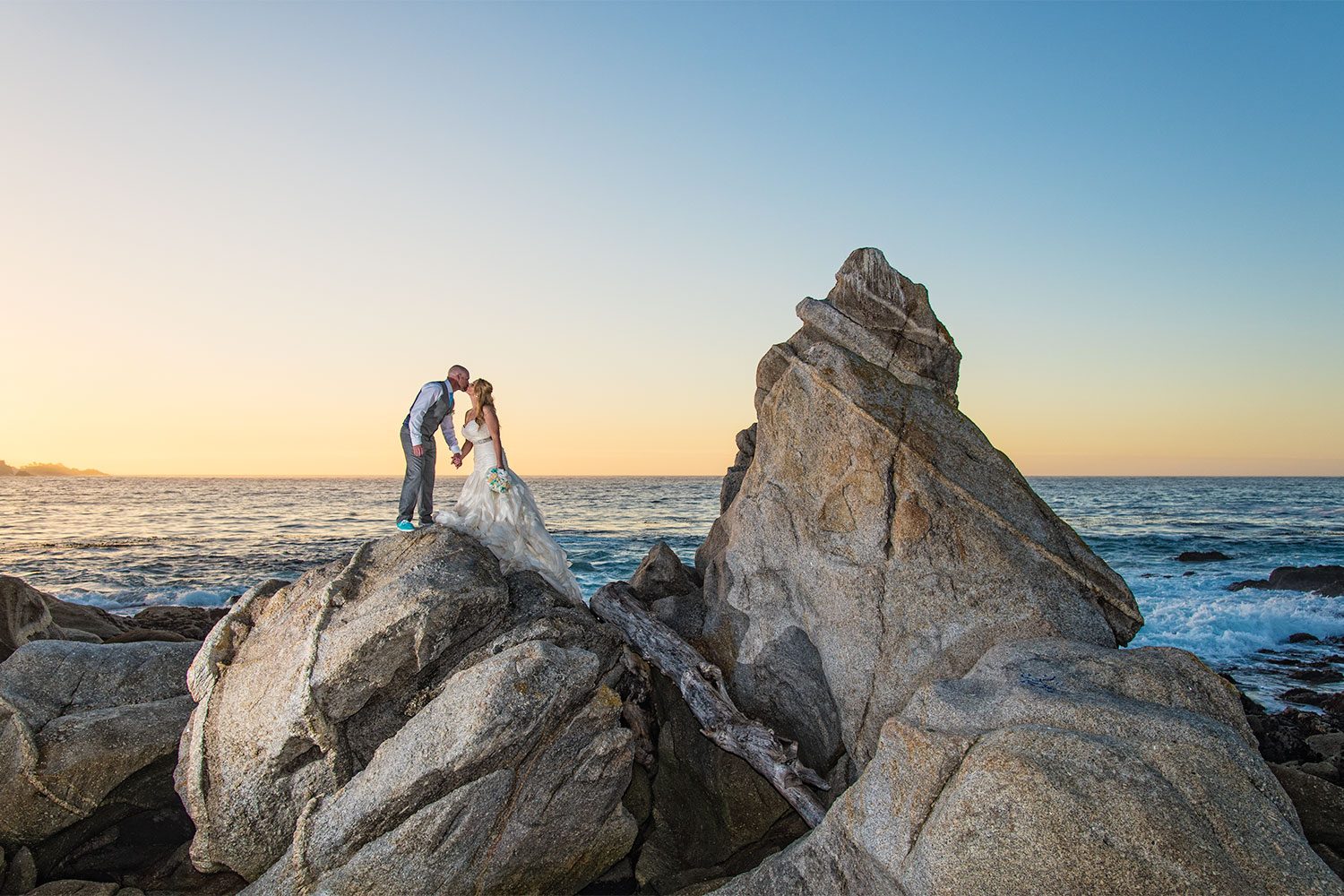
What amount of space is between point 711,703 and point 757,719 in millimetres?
741

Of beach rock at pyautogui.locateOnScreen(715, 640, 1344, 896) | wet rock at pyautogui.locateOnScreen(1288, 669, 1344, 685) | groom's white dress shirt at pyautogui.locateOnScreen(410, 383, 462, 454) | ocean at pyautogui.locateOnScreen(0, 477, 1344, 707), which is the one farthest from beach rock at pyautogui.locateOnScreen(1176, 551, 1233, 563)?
groom's white dress shirt at pyautogui.locateOnScreen(410, 383, 462, 454)

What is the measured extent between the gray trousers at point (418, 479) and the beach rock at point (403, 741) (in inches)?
116

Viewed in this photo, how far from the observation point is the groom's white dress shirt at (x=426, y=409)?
12.3 m

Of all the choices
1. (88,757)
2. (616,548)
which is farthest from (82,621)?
Answer: (616,548)

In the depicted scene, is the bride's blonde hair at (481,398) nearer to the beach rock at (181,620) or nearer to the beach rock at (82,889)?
the beach rock at (82,889)

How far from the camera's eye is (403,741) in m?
7.70

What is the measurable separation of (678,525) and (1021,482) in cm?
3903

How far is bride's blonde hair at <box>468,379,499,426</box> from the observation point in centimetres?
1194

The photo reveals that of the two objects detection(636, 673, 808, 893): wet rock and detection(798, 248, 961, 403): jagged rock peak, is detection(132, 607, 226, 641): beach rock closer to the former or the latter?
detection(636, 673, 808, 893): wet rock

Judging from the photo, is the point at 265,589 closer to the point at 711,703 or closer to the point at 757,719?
the point at 711,703

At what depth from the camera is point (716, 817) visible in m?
9.35

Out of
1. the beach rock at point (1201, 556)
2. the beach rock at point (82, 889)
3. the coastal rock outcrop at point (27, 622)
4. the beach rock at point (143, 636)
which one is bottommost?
the beach rock at point (82, 889)

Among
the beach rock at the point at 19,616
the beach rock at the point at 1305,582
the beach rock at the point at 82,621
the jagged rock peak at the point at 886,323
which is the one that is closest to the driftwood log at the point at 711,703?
the jagged rock peak at the point at 886,323

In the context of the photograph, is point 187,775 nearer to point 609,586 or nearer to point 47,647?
point 47,647
